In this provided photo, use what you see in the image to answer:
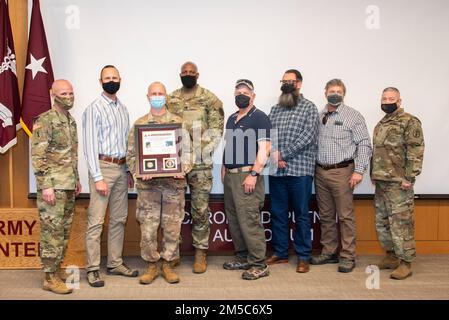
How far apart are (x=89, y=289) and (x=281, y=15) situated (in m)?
2.89

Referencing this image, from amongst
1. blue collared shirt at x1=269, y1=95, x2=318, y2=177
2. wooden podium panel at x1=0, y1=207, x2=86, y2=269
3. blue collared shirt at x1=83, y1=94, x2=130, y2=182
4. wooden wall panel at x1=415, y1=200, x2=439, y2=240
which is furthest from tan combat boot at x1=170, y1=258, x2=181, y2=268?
wooden wall panel at x1=415, y1=200, x2=439, y2=240

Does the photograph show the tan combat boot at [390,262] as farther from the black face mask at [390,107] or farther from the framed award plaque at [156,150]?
the framed award plaque at [156,150]

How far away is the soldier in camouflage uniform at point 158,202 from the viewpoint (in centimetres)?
Answer: 377

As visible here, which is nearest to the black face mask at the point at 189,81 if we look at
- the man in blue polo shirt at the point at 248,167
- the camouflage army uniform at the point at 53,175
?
the man in blue polo shirt at the point at 248,167

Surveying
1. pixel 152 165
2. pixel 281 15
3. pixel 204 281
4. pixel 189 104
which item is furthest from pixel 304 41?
pixel 204 281

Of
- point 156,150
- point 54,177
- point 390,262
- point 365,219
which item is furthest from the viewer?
point 365,219

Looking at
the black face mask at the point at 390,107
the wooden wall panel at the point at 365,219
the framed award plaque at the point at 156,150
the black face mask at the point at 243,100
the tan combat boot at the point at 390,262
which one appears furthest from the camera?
the wooden wall panel at the point at 365,219

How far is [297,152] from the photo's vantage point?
4164mm

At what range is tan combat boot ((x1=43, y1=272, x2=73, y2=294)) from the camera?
3.59 m

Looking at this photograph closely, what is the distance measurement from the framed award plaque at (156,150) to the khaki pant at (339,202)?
4.22 feet

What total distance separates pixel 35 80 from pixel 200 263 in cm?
209

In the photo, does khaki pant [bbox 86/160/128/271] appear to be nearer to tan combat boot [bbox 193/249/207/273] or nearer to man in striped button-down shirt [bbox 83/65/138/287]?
man in striped button-down shirt [bbox 83/65/138/287]

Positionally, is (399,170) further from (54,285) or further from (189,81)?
(54,285)

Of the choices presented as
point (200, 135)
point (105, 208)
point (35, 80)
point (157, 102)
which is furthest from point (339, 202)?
point (35, 80)
